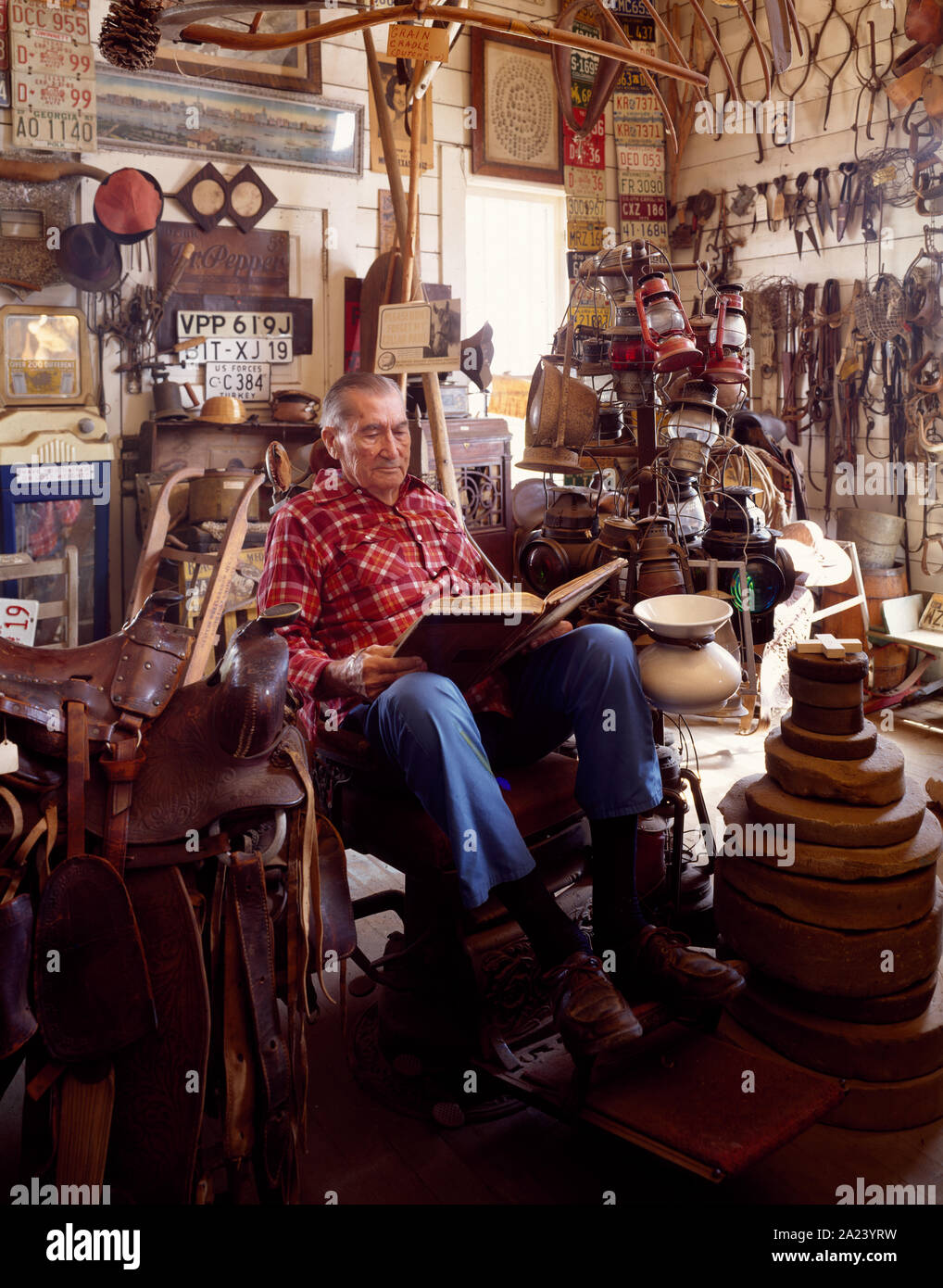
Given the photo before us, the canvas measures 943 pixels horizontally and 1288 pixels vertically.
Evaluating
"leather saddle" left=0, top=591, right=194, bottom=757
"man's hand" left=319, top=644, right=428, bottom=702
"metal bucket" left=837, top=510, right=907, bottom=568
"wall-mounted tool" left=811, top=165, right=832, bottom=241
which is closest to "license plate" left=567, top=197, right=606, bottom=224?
"wall-mounted tool" left=811, top=165, right=832, bottom=241

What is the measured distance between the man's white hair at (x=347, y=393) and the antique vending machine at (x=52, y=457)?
223 cm

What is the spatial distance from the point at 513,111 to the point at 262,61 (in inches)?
67.0

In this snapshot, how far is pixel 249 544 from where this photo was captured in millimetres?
4582

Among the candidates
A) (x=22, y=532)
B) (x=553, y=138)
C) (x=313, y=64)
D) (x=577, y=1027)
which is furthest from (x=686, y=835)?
(x=553, y=138)

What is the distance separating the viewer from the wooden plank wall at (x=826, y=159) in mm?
5438

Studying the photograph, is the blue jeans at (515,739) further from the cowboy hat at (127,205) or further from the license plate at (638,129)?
the license plate at (638,129)

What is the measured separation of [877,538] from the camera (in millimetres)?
5551

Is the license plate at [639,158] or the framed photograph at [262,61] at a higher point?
the license plate at [639,158]

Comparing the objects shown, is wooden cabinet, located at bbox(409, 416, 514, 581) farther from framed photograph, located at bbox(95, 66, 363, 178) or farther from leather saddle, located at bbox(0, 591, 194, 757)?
leather saddle, located at bbox(0, 591, 194, 757)

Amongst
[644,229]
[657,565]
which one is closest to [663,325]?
[657,565]

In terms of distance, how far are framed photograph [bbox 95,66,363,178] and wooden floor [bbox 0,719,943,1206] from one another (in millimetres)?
4330

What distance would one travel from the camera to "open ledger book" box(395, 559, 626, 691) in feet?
6.38

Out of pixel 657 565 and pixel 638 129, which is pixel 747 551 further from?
pixel 638 129

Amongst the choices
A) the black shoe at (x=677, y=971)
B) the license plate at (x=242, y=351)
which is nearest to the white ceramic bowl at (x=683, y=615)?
the black shoe at (x=677, y=971)
